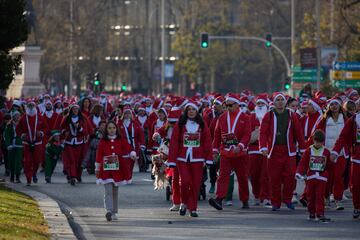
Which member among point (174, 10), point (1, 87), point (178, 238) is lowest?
point (178, 238)

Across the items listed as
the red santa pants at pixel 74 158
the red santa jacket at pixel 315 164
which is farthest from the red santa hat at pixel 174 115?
the red santa pants at pixel 74 158

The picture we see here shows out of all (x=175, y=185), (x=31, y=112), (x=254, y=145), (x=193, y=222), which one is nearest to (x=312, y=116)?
(x=254, y=145)

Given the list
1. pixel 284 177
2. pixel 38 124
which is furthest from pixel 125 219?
pixel 38 124

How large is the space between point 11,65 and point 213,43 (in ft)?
242

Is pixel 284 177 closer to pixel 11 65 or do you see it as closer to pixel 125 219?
pixel 125 219

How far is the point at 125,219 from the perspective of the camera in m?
20.9

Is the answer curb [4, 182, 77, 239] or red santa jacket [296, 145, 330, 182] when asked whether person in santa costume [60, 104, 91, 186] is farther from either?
red santa jacket [296, 145, 330, 182]

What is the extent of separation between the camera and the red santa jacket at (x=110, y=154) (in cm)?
2077

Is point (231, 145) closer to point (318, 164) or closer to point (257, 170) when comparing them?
point (257, 170)

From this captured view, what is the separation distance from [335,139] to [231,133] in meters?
1.87

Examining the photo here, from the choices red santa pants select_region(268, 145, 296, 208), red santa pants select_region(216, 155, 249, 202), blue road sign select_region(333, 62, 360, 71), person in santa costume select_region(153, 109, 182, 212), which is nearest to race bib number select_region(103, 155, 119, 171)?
person in santa costume select_region(153, 109, 182, 212)

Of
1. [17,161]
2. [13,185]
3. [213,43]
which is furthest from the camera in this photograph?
Result: [213,43]

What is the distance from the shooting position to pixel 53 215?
20328mm

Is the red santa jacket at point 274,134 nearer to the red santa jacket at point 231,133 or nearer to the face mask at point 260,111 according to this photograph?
the red santa jacket at point 231,133
